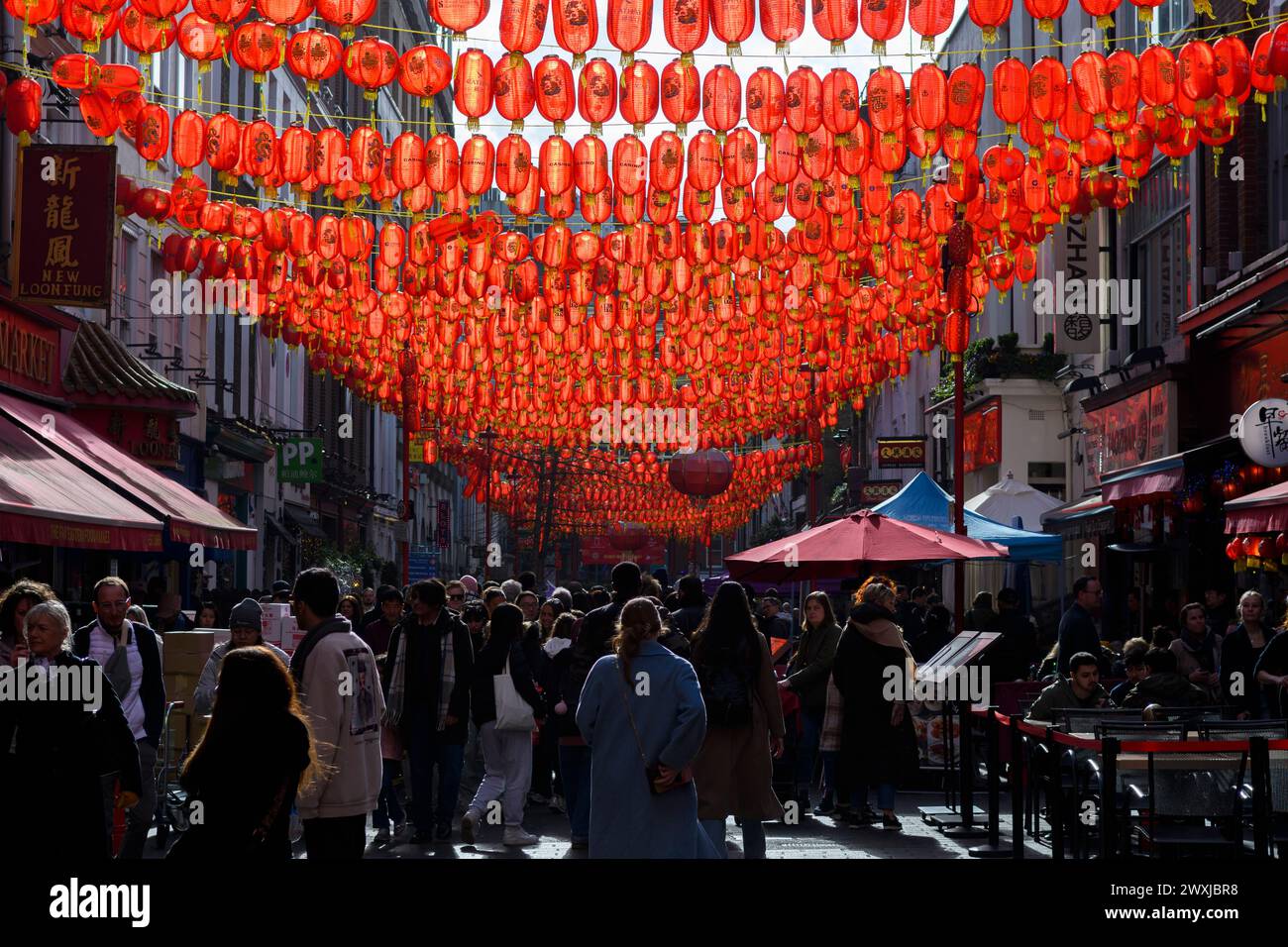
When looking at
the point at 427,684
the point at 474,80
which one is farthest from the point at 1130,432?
the point at 427,684

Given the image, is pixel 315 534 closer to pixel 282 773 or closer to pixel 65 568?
pixel 65 568

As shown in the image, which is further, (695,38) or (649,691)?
(695,38)

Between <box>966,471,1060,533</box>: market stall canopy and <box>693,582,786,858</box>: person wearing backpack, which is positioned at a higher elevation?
<box>966,471,1060,533</box>: market stall canopy

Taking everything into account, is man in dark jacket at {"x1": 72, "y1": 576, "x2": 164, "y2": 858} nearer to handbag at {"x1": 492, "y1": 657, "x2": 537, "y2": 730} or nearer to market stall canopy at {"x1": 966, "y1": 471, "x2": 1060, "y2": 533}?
handbag at {"x1": 492, "y1": 657, "x2": 537, "y2": 730}

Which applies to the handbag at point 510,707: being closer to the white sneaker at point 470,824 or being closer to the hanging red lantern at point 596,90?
the white sneaker at point 470,824

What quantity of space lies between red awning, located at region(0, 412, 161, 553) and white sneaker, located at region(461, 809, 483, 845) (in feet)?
16.9

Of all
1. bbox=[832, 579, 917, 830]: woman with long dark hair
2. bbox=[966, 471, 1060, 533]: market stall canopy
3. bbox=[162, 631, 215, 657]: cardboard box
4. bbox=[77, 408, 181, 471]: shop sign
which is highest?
bbox=[77, 408, 181, 471]: shop sign

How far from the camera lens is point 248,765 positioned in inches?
253

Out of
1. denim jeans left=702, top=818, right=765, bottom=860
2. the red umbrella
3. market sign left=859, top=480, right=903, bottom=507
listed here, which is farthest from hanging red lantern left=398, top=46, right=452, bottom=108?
market sign left=859, top=480, right=903, bottom=507

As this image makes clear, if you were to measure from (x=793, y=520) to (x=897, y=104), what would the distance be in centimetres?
6570

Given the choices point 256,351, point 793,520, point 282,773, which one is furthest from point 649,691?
point 793,520

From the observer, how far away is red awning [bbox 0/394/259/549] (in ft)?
64.5

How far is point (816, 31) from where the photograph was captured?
12656 mm
